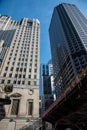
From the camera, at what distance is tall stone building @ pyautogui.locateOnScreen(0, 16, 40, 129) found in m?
41.0

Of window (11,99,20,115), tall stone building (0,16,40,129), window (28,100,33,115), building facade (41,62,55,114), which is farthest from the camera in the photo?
building facade (41,62,55,114)

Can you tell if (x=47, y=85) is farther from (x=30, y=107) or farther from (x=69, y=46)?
(x=30, y=107)

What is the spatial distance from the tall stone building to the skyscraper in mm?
28391

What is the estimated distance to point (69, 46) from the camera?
107 meters

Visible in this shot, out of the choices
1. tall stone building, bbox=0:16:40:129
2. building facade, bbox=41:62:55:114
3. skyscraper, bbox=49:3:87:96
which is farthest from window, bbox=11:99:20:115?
building facade, bbox=41:62:55:114

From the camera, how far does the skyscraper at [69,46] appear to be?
91381 millimetres

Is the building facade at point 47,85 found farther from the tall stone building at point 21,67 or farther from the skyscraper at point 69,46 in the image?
the tall stone building at point 21,67

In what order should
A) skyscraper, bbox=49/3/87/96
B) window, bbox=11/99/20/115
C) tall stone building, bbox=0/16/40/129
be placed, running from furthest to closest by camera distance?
skyscraper, bbox=49/3/87/96
tall stone building, bbox=0/16/40/129
window, bbox=11/99/20/115

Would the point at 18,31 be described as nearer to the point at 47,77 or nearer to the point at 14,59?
the point at 14,59

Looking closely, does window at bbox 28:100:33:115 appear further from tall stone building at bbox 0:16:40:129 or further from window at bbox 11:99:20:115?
window at bbox 11:99:20:115

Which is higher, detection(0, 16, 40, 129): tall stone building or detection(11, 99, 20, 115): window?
detection(0, 16, 40, 129): tall stone building

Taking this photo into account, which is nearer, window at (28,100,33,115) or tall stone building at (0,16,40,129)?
window at (28,100,33,115)

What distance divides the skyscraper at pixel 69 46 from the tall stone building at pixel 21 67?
2839cm

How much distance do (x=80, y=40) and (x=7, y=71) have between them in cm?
7018
